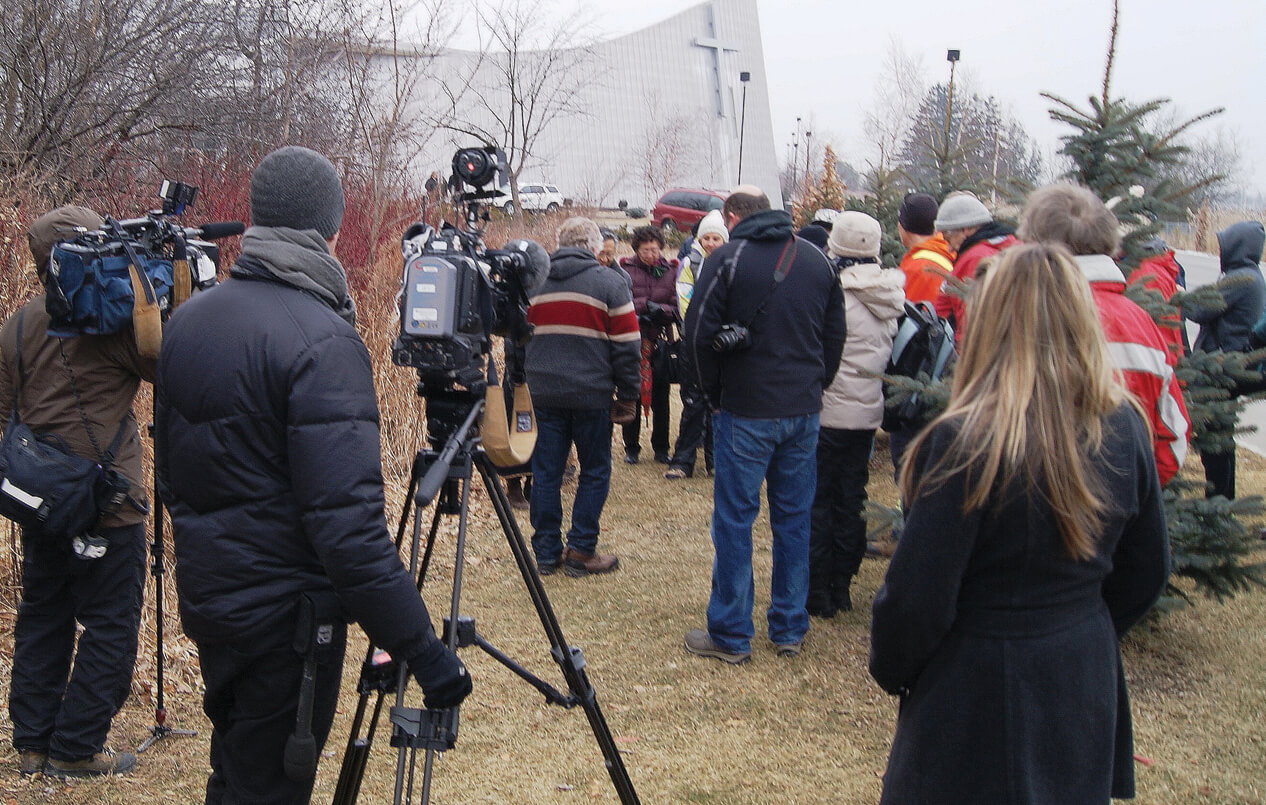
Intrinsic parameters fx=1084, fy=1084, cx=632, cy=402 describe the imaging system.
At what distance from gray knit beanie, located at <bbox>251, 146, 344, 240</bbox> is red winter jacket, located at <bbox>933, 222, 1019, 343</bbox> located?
137 inches

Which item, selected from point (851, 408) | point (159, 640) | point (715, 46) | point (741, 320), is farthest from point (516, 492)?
point (715, 46)

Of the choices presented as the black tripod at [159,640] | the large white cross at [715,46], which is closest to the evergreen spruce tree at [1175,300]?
the black tripod at [159,640]

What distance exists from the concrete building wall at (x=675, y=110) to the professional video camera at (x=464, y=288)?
138 ft

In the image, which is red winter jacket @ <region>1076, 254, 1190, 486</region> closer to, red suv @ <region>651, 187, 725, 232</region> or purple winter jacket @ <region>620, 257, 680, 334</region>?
purple winter jacket @ <region>620, 257, 680, 334</region>

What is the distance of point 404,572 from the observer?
8.23 feet

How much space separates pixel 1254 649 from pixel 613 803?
127 inches

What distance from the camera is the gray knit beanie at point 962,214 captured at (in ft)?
19.1

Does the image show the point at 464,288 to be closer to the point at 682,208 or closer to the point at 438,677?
the point at 438,677

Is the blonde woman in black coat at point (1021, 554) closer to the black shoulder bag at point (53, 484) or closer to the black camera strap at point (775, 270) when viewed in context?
the black camera strap at point (775, 270)

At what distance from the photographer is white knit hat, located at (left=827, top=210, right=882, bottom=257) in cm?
527

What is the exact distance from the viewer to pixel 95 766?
395 centimetres

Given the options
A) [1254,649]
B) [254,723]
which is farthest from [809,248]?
[254,723]

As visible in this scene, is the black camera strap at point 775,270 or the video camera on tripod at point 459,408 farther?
the black camera strap at point 775,270

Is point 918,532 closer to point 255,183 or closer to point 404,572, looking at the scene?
point 404,572
